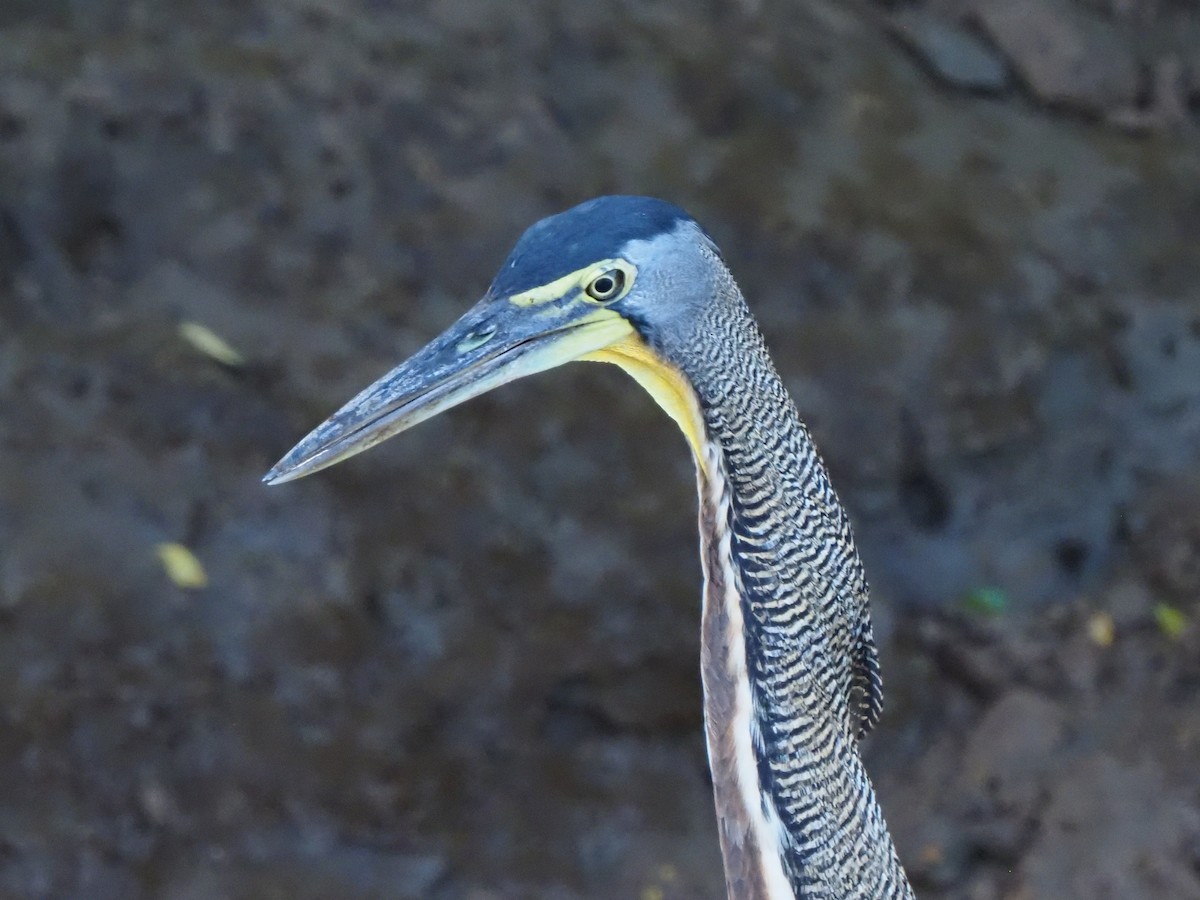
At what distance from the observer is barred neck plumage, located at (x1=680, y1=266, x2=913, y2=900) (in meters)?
1.54

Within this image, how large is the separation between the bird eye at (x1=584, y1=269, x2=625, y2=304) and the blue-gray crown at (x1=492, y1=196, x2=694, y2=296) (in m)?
0.02

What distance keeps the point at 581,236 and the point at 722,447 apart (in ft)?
0.89

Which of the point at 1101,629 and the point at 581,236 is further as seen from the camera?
the point at 1101,629

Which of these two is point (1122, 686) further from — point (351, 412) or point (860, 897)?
point (351, 412)

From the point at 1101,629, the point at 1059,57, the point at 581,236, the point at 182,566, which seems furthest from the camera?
the point at 1059,57

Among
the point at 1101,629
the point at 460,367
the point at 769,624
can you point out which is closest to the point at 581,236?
the point at 460,367

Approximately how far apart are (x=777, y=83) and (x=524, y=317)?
8.18 ft

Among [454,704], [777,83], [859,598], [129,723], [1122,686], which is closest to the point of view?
[859,598]

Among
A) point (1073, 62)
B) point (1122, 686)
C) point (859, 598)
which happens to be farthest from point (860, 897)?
point (1073, 62)

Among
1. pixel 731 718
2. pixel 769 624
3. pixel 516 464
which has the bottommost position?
pixel 516 464

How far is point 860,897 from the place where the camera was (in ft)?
5.52

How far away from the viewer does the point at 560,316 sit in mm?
1527

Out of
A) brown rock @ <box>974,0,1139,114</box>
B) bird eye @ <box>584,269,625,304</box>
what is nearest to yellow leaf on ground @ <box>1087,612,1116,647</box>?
brown rock @ <box>974,0,1139,114</box>

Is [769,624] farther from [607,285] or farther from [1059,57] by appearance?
[1059,57]
